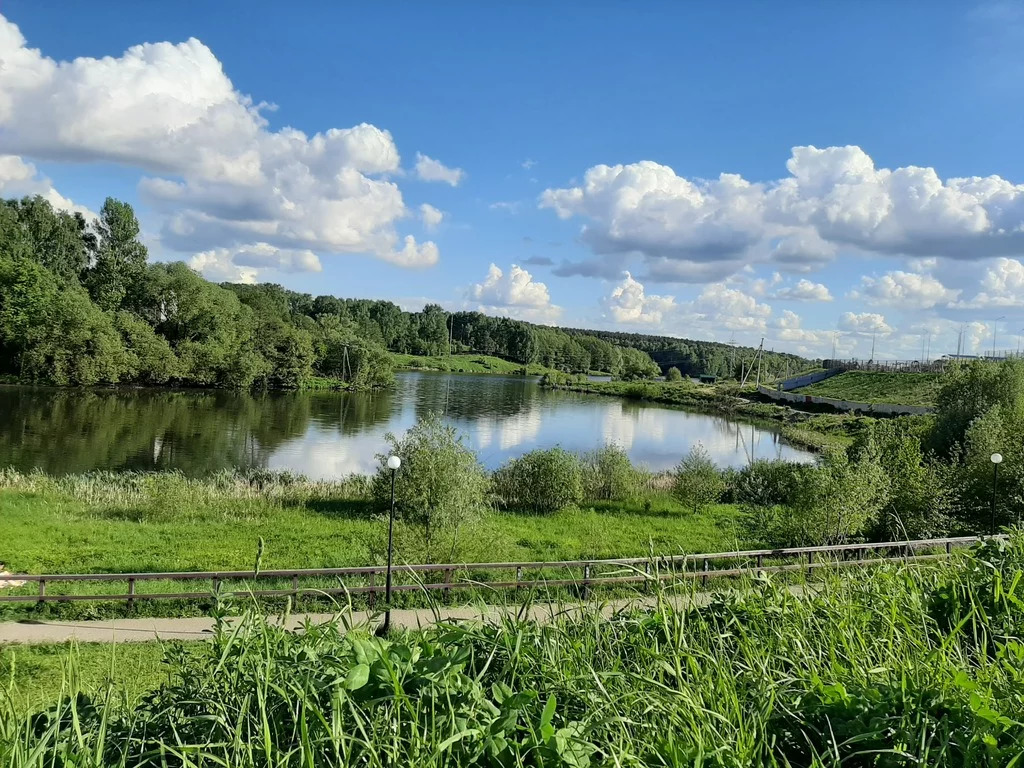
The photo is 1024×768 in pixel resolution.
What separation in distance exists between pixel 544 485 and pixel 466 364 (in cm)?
12313

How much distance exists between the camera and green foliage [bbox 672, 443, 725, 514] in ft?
98.0

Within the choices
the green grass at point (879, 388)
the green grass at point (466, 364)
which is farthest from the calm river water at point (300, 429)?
the green grass at point (466, 364)

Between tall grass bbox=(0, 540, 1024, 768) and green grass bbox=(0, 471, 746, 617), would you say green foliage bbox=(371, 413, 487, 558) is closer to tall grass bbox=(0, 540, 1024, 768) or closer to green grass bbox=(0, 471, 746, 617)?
green grass bbox=(0, 471, 746, 617)

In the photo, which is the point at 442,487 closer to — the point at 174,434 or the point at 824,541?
the point at 824,541

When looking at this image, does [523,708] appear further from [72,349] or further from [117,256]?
[117,256]

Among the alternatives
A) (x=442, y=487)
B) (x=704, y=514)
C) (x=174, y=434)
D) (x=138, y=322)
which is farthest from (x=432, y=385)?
(x=442, y=487)

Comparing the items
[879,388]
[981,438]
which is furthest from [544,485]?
[879,388]

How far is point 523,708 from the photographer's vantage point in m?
2.15

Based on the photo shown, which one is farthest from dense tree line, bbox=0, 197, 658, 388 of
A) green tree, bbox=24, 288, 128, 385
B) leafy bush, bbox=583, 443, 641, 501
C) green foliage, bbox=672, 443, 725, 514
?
green foliage, bbox=672, 443, 725, 514

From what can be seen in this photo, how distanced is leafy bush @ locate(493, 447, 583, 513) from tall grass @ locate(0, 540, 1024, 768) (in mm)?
25625

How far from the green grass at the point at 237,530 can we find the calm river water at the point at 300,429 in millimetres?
7088

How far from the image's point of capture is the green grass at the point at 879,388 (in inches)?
2965

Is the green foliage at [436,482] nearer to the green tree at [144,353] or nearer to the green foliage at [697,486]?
the green foliage at [697,486]

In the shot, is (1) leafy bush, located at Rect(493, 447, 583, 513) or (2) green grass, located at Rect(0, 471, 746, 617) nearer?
(2) green grass, located at Rect(0, 471, 746, 617)
